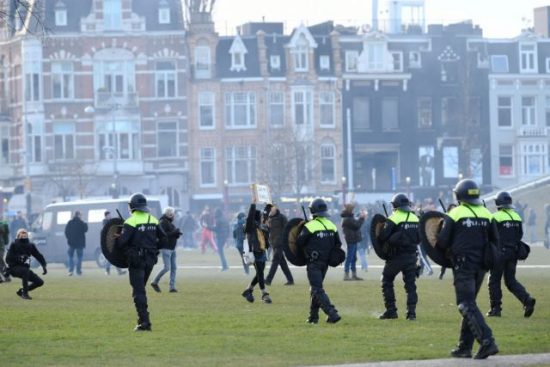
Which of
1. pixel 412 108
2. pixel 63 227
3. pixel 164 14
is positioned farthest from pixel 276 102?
pixel 63 227

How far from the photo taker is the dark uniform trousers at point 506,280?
2280 cm

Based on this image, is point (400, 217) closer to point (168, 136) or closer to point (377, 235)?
point (377, 235)

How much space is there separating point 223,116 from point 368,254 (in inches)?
1298

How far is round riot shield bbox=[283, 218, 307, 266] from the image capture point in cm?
2173

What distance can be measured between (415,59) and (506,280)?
69.0 meters

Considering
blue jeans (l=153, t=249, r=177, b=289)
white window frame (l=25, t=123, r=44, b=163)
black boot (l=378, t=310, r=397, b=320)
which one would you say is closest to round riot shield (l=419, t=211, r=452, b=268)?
black boot (l=378, t=310, r=397, b=320)

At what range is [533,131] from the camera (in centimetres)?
9244

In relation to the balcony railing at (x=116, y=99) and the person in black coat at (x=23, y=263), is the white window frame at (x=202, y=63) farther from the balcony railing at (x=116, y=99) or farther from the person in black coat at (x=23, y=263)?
the person in black coat at (x=23, y=263)

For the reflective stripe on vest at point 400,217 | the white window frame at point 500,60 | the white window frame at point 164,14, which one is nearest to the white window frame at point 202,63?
the white window frame at point 164,14

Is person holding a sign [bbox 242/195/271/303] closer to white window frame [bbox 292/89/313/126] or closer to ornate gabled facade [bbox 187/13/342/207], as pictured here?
ornate gabled facade [bbox 187/13/342/207]

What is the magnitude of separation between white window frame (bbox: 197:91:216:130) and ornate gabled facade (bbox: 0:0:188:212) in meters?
1.11

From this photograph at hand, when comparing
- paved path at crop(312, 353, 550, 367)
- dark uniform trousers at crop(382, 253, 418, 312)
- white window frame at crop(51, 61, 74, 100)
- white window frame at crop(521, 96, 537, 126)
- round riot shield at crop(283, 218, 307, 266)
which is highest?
white window frame at crop(51, 61, 74, 100)

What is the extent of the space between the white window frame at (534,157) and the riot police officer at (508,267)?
69.9 m

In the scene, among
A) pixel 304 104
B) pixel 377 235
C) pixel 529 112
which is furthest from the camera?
pixel 529 112
